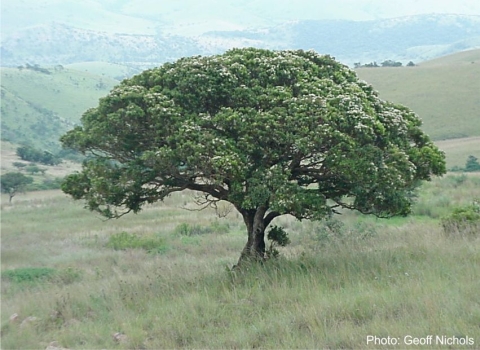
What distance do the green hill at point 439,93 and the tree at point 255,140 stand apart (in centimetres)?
5014

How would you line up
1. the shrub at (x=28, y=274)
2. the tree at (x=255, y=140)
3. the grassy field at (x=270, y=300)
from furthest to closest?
the shrub at (x=28, y=274), the tree at (x=255, y=140), the grassy field at (x=270, y=300)

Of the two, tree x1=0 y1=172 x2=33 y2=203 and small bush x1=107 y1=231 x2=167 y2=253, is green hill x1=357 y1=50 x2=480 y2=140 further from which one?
small bush x1=107 y1=231 x2=167 y2=253

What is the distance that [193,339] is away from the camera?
21.8 ft

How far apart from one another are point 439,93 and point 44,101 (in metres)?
68.7

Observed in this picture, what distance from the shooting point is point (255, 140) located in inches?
332

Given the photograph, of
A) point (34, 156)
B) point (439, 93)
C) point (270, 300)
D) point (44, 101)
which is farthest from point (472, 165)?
point (44, 101)

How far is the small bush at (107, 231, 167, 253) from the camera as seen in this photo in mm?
16837

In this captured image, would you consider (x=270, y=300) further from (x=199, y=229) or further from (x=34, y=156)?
(x=34, y=156)

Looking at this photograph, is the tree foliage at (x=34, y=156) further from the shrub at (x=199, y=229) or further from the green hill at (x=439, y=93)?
the shrub at (x=199, y=229)

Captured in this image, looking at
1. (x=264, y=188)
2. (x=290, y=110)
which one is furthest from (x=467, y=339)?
(x=290, y=110)

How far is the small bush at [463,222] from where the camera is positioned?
10854 mm

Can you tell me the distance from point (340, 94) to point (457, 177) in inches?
846

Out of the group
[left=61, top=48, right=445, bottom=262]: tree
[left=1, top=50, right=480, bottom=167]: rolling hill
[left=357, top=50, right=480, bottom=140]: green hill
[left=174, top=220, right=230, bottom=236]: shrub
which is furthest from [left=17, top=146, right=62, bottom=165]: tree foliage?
[left=61, top=48, right=445, bottom=262]: tree

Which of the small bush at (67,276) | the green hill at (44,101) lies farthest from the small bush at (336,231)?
the green hill at (44,101)
